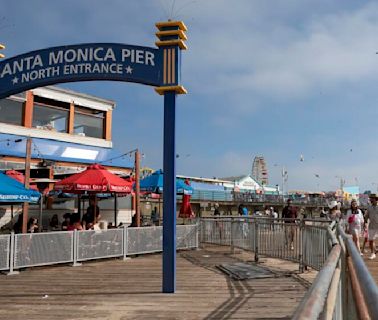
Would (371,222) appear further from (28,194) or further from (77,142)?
(77,142)

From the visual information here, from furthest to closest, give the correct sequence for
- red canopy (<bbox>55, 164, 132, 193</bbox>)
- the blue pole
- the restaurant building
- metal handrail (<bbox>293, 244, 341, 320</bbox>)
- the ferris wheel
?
1. the ferris wheel
2. the restaurant building
3. red canopy (<bbox>55, 164, 132, 193</bbox>)
4. the blue pole
5. metal handrail (<bbox>293, 244, 341, 320</bbox>)

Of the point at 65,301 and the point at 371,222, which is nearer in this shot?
the point at 65,301

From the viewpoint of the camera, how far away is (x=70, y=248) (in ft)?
36.7

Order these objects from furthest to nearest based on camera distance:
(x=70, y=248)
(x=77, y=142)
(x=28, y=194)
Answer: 1. (x=77, y=142)
2. (x=70, y=248)
3. (x=28, y=194)

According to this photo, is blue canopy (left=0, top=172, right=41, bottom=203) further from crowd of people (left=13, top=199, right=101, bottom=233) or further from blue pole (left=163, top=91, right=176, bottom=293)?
blue pole (left=163, top=91, right=176, bottom=293)

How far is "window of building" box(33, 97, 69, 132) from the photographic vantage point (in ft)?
75.4

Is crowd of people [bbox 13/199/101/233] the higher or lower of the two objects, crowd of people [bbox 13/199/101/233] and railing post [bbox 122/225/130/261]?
the higher

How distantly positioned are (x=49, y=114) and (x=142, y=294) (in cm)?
1800

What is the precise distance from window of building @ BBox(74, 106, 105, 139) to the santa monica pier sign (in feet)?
54.0

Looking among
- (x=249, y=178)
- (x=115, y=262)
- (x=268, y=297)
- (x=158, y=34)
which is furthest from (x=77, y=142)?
(x=249, y=178)

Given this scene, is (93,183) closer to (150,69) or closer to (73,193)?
(73,193)

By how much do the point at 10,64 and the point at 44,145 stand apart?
1256 centimetres

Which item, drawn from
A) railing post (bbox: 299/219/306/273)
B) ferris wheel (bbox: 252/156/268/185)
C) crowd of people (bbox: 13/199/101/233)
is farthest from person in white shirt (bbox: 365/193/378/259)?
ferris wheel (bbox: 252/156/268/185)

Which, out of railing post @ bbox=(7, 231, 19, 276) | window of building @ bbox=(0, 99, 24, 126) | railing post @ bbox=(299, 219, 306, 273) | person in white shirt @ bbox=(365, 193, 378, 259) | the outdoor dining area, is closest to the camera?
railing post @ bbox=(299, 219, 306, 273)
